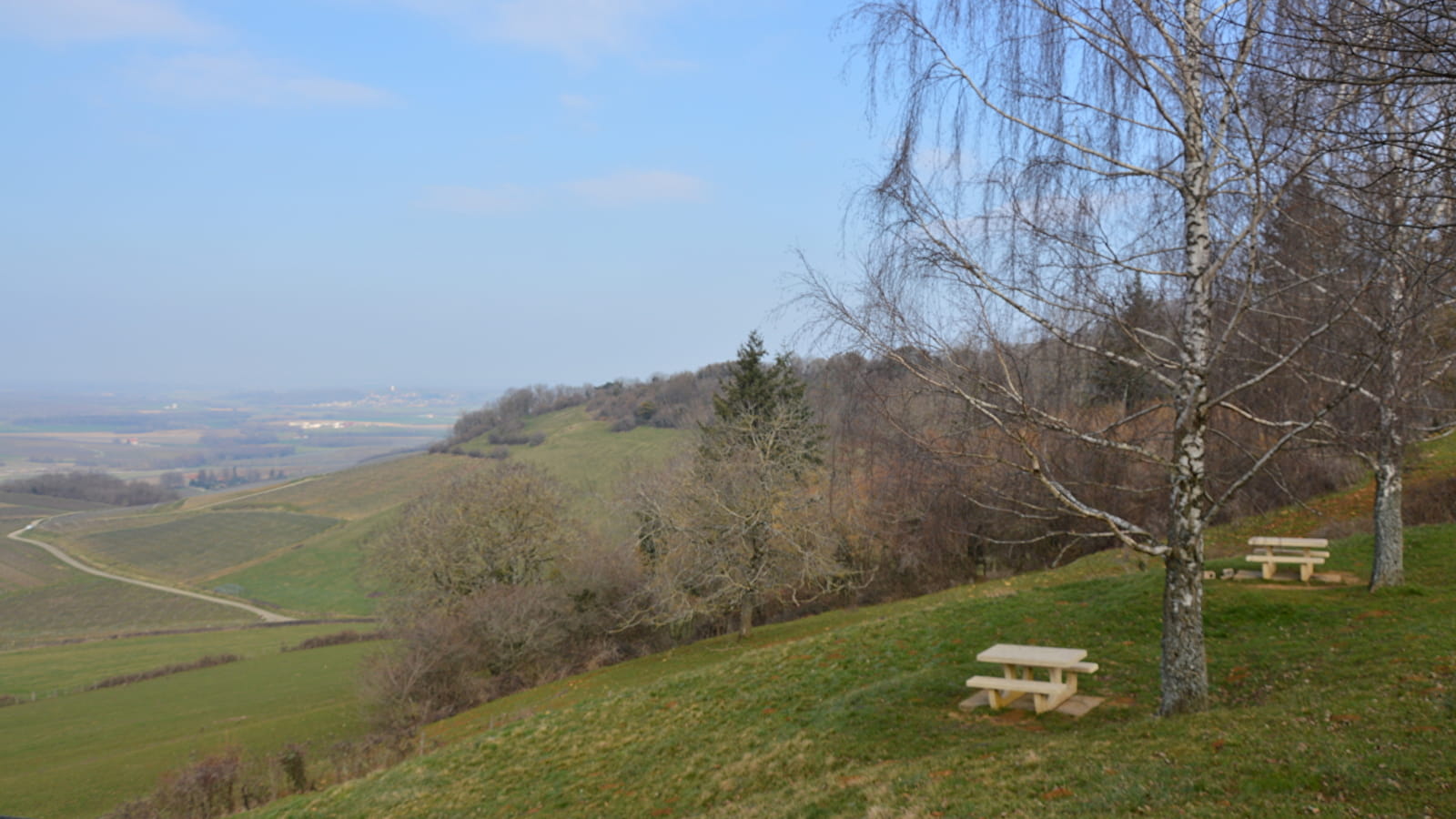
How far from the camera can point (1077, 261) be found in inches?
259

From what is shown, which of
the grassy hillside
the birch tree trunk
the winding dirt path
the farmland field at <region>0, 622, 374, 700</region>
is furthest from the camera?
the winding dirt path

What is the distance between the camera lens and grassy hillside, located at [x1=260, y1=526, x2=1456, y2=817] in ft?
18.9

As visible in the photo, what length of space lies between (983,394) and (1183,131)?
264 cm

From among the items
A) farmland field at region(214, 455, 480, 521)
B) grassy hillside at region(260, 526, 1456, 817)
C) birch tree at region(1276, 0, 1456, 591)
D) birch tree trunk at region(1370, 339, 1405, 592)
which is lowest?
farmland field at region(214, 455, 480, 521)

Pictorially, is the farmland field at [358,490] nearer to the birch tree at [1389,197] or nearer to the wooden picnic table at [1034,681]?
the wooden picnic table at [1034,681]

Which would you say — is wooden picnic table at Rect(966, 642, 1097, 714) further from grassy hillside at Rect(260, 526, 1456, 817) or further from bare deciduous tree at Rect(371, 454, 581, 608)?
bare deciduous tree at Rect(371, 454, 581, 608)

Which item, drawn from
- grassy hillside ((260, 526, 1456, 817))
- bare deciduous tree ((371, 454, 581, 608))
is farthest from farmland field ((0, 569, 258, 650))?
grassy hillside ((260, 526, 1456, 817))

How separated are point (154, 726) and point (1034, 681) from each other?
33.4m

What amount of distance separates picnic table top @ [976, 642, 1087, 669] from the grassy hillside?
1.94 ft

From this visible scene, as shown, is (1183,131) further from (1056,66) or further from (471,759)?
(471,759)

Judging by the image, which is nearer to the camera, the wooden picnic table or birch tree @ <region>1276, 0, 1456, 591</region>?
birch tree @ <region>1276, 0, 1456, 591</region>

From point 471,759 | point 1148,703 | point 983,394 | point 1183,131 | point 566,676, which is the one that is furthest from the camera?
point 566,676

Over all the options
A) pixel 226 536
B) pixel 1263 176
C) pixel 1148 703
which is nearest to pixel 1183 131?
pixel 1263 176

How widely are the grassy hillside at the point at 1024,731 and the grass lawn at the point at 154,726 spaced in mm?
14020
